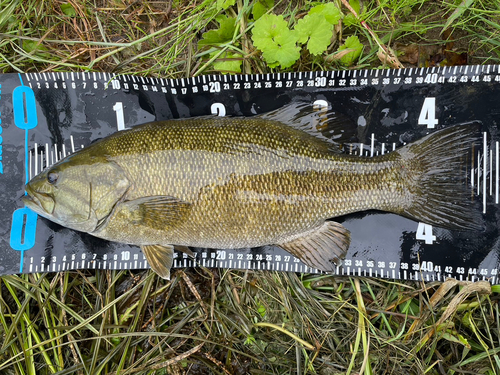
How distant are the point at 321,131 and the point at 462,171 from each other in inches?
43.9

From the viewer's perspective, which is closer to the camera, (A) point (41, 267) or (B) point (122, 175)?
(B) point (122, 175)

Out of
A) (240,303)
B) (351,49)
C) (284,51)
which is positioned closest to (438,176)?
(351,49)

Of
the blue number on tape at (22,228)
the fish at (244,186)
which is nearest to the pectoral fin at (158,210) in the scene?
the fish at (244,186)

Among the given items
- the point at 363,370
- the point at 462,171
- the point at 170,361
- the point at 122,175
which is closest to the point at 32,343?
the point at 170,361

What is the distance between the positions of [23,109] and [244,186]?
2049 millimetres

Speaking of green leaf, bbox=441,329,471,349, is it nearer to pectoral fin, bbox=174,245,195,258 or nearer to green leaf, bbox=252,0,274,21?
pectoral fin, bbox=174,245,195,258

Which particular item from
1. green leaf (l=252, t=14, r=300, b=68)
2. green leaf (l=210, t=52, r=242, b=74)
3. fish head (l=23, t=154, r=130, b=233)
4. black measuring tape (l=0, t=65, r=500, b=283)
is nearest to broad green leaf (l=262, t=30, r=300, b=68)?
green leaf (l=252, t=14, r=300, b=68)

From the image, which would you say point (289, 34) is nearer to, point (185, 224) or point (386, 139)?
point (386, 139)

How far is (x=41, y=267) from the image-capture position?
8.77ft

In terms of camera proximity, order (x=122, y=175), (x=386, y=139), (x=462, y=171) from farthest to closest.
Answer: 1. (x=386, y=139)
2. (x=462, y=171)
3. (x=122, y=175)

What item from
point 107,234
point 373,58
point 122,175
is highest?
point 373,58

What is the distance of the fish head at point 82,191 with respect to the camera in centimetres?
232

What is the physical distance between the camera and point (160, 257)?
2.50m

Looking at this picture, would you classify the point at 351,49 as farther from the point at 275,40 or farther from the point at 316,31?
the point at 275,40
